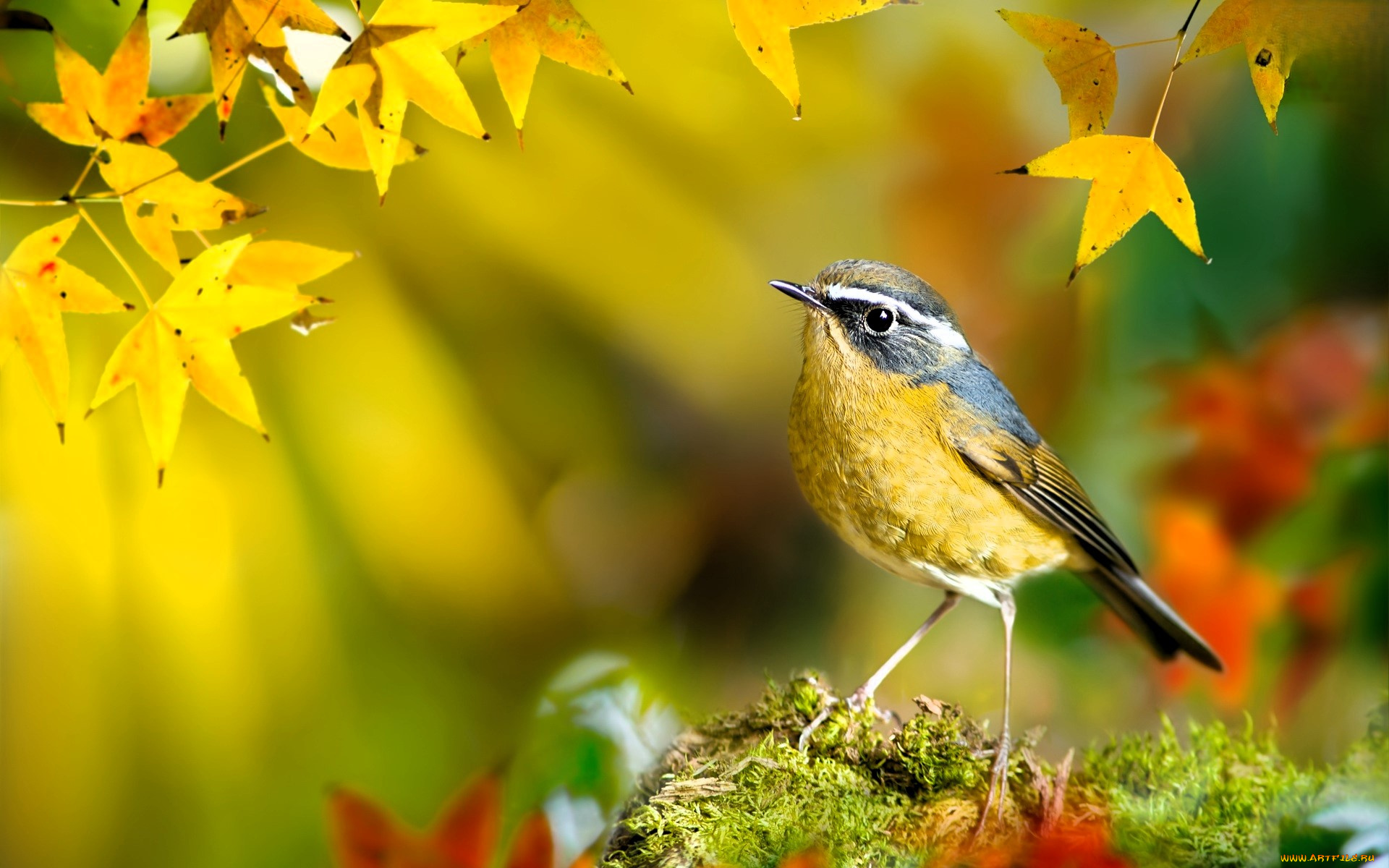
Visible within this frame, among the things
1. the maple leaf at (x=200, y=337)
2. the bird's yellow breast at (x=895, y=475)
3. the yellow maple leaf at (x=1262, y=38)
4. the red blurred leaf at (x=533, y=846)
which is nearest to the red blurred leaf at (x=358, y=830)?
the red blurred leaf at (x=533, y=846)

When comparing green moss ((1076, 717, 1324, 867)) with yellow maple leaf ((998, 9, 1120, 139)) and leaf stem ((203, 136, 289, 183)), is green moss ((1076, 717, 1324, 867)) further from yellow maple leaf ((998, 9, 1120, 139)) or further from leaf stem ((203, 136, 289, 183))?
leaf stem ((203, 136, 289, 183))

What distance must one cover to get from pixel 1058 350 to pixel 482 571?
0.93m

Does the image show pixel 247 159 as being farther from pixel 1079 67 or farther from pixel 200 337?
pixel 1079 67

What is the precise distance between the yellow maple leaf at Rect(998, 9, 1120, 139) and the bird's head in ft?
0.72

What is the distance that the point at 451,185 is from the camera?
1.48 metres

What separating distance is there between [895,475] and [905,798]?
33 centimetres

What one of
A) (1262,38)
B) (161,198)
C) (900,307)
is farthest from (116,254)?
(1262,38)

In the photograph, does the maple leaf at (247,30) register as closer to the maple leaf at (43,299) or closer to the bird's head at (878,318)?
the maple leaf at (43,299)

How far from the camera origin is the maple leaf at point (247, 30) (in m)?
0.96

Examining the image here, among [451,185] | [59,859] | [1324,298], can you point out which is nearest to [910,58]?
[451,185]

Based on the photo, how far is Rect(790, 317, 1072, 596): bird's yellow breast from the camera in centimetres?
113

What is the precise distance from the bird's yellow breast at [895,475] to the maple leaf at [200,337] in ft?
1.70

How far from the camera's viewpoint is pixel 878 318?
110cm

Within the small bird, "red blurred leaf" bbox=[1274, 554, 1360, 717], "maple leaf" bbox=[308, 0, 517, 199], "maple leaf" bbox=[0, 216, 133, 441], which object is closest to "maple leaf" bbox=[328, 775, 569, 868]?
the small bird
